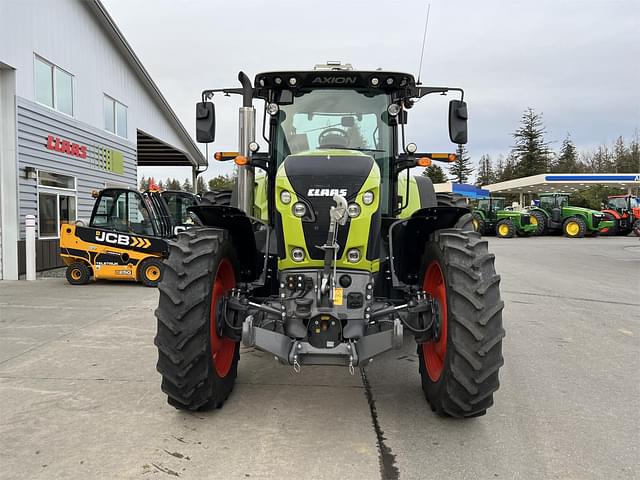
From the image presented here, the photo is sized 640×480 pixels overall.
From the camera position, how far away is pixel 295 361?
3.30m

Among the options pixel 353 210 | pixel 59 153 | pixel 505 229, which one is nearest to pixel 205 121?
pixel 353 210

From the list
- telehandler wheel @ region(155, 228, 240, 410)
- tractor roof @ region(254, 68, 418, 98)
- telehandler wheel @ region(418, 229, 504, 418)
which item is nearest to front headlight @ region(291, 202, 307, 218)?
telehandler wheel @ region(155, 228, 240, 410)

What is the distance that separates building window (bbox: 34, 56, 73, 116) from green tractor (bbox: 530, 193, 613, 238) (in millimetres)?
22508

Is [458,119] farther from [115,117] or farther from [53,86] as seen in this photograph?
[115,117]

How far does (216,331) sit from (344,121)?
210cm

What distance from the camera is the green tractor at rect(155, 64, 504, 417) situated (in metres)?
3.29

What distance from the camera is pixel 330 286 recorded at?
11.2ft

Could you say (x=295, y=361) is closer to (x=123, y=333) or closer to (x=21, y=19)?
(x=123, y=333)

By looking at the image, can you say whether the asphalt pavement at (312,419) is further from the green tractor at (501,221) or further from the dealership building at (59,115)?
the green tractor at (501,221)

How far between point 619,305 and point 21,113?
39.1 ft

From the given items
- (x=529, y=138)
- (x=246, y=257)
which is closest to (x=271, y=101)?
(x=246, y=257)

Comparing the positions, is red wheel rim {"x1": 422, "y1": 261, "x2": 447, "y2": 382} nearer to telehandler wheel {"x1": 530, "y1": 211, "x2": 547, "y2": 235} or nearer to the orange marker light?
the orange marker light

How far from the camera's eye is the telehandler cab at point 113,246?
1010 cm

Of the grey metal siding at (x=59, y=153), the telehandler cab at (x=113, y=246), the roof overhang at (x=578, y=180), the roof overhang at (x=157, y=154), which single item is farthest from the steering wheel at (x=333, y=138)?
the roof overhang at (x=578, y=180)
